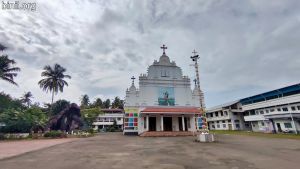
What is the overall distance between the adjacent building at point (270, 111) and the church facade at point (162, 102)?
1388 centimetres

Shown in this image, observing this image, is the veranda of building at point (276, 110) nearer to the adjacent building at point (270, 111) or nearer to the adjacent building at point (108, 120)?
the adjacent building at point (270, 111)

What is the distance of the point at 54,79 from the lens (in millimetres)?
40000

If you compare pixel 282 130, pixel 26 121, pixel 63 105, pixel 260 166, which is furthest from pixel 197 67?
pixel 63 105

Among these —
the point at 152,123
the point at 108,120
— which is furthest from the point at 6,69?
the point at 108,120

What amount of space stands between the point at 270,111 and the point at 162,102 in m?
21.5

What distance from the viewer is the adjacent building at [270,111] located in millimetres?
29673

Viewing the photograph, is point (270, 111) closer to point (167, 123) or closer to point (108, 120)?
point (167, 123)

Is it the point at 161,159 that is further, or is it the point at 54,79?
the point at 54,79

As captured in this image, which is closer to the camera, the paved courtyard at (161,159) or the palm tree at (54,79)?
the paved courtyard at (161,159)

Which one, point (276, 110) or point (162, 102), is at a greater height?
point (162, 102)

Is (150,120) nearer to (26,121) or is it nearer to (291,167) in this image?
(26,121)

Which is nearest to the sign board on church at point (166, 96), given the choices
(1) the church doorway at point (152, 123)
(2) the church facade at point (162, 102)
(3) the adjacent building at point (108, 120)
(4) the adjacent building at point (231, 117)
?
(2) the church facade at point (162, 102)

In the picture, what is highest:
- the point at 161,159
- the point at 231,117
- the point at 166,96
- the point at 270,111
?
the point at 166,96

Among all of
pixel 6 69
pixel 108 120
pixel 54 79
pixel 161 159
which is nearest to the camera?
pixel 161 159
